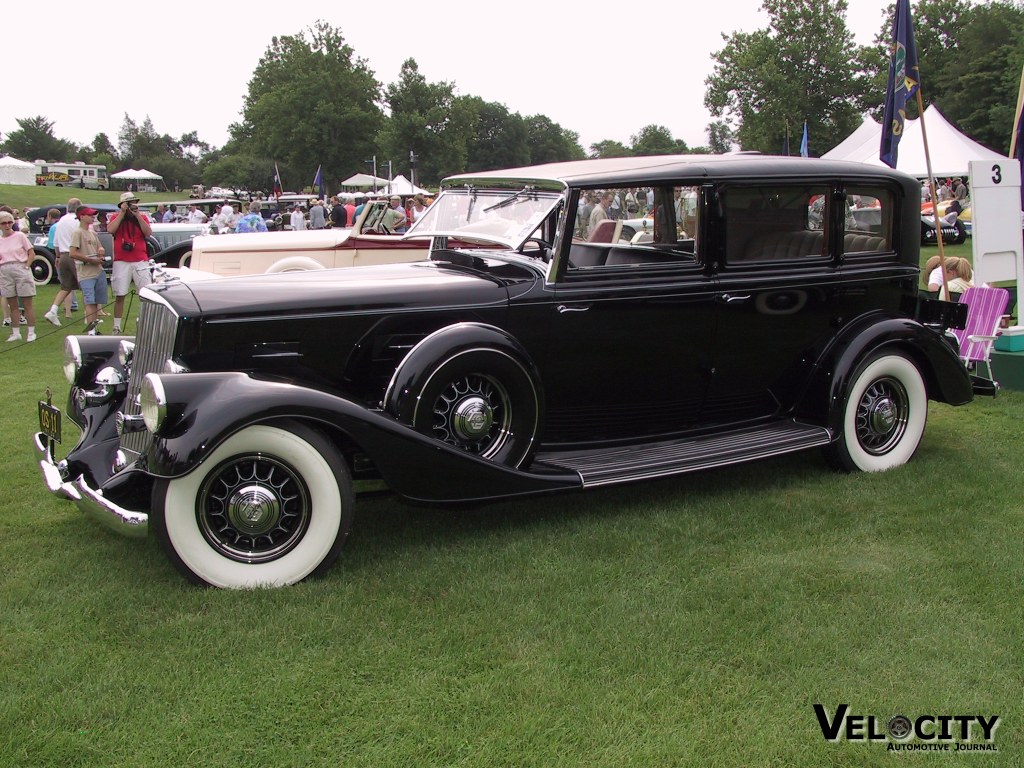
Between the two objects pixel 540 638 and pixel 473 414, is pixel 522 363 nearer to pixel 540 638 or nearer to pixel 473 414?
pixel 473 414

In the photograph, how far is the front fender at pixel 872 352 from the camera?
5035 mm

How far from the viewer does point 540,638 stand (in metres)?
3.30

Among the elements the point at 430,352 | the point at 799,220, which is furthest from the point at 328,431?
the point at 799,220

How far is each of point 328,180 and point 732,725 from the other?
6943 centimetres

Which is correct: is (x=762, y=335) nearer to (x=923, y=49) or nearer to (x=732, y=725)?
(x=732, y=725)

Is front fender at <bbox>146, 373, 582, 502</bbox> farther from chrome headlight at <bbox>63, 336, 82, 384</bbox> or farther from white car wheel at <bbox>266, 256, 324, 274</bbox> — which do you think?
white car wheel at <bbox>266, 256, 324, 274</bbox>

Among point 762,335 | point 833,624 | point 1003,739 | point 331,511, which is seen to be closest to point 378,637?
point 331,511

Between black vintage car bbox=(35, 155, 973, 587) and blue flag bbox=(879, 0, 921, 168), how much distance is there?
10.2 ft

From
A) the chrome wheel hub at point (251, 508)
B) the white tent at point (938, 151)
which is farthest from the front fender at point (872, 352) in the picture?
the white tent at point (938, 151)

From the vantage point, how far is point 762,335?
503 cm

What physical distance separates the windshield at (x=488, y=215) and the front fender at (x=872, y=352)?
1.95 m

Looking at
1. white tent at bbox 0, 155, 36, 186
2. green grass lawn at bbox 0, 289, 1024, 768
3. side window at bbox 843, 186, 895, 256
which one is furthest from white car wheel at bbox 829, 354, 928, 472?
white tent at bbox 0, 155, 36, 186

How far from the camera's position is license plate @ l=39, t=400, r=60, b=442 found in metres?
4.49

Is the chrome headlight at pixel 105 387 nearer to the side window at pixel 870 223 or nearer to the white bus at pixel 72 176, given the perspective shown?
the side window at pixel 870 223
